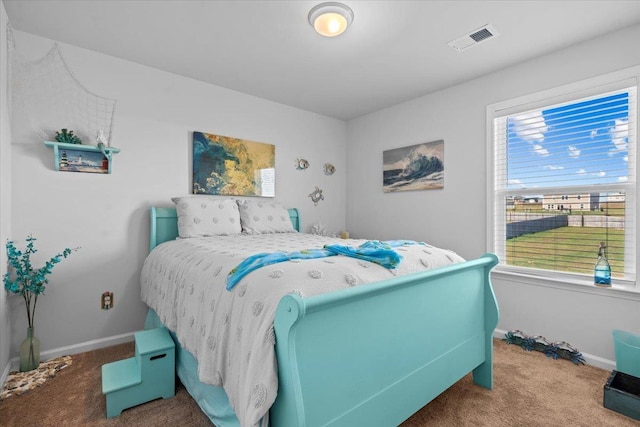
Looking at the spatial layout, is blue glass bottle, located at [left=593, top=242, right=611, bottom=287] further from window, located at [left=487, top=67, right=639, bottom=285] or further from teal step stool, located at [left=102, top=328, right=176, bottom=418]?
teal step stool, located at [left=102, top=328, right=176, bottom=418]

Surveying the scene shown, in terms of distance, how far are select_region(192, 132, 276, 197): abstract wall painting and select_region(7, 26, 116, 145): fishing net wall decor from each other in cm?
77

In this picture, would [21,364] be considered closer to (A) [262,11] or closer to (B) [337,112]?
(A) [262,11]

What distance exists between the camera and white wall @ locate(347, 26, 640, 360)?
228cm

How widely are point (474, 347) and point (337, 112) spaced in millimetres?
3142

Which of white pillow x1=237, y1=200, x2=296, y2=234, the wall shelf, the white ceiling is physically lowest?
white pillow x1=237, y1=200, x2=296, y2=234

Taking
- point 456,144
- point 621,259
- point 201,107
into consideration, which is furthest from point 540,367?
point 201,107

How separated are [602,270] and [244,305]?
260 cm

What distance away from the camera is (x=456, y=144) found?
3.16 meters

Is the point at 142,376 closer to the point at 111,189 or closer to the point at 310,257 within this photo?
the point at 310,257

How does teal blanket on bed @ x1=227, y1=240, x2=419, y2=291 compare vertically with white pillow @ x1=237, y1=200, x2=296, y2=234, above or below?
below

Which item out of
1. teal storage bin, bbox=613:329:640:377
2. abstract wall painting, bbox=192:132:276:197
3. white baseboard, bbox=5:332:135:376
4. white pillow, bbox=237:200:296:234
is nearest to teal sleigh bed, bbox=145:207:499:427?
teal storage bin, bbox=613:329:640:377

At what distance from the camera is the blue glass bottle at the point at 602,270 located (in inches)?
88.9

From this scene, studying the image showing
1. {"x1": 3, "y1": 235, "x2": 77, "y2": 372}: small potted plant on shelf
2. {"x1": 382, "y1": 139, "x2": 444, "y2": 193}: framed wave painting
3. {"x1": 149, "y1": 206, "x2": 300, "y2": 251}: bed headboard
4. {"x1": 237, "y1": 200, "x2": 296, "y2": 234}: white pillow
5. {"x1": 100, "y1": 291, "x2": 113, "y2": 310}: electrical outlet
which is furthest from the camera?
{"x1": 382, "y1": 139, "x2": 444, "y2": 193}: framed wave painting

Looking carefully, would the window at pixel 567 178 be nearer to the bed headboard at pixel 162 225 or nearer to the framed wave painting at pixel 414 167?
the framed wave painting at pixel 414 167
